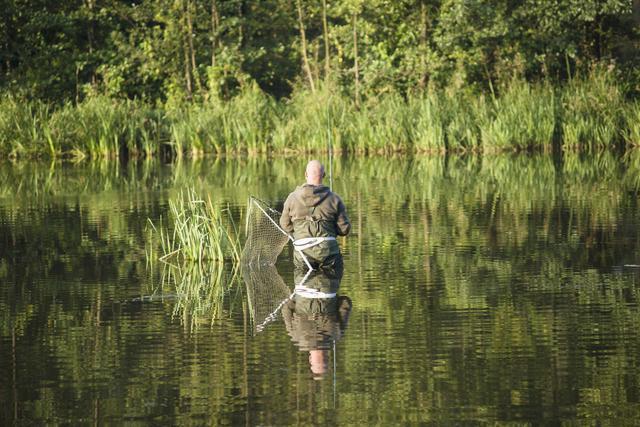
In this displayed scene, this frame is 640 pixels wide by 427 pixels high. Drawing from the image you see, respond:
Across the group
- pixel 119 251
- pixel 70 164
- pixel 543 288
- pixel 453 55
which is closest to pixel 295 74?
pixel 453 55

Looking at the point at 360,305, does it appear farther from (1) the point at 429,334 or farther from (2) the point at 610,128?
Answer: (2) the point at 610,128

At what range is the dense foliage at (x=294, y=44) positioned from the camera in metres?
34.2

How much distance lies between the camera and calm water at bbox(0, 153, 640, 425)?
7.44 meters

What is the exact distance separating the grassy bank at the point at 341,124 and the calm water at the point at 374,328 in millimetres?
11412

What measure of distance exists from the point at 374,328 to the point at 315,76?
28432 millimetres

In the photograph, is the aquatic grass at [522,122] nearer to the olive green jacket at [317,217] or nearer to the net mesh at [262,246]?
the net mesh at [262,246]

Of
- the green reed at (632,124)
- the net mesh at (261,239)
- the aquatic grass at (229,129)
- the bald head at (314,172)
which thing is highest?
the aquatic grass at (229,129)

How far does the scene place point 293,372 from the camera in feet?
26.9

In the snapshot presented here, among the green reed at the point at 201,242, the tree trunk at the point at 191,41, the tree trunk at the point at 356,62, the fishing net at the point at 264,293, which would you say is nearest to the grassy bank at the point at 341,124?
the tree trunk at the point at 356,62

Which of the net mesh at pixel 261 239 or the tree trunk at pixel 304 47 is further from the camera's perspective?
the tree trunk at pixel 304 47

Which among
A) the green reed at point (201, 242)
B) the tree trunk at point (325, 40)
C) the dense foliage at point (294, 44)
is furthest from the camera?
the tree trunk at point (325, 40)

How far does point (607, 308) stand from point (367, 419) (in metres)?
3.73

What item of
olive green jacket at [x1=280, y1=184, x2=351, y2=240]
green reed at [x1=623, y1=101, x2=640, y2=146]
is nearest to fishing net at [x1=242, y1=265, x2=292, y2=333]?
olive green jacket at [x1=280, y1=184, x2=351, y2=240]

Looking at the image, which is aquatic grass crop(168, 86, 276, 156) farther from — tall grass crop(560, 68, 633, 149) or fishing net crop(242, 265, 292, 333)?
fishing net crop(242, 265, 292, 333)
